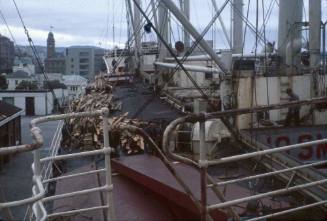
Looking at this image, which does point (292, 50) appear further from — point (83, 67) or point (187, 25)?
point (83, 67)

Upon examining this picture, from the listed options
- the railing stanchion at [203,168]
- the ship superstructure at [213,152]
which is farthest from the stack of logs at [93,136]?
the railing stanchion at [203,168]

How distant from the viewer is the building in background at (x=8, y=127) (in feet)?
81.0

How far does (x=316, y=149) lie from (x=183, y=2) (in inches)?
565

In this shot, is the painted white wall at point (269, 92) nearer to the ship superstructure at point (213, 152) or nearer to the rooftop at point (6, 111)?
the ship superstructure at point (213, 152)

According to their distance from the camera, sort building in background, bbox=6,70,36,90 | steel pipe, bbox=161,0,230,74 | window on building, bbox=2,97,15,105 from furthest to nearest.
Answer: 1. building in background, bbox=6,70,36,90
2. window on building, bbox=2,97,15,105
3. steel pipe, bbox=161,0,230,74

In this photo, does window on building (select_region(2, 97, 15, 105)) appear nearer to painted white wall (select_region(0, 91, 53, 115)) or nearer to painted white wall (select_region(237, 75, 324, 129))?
painted white wall (select_region(0, 91, 53, 115))

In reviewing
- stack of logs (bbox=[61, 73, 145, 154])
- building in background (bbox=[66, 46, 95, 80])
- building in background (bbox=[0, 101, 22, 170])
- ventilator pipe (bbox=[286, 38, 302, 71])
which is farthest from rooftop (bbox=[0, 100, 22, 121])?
building in background (bbox=[66, 46, 95, 80])

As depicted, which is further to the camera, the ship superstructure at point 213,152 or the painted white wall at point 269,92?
the painted white wall at point 269,92

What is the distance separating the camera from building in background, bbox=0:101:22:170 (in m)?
24.7

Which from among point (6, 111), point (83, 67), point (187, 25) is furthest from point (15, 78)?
point (187, 25)

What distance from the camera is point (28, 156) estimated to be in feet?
92.2

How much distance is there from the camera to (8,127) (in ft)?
86.2

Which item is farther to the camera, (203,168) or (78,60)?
(78,60)

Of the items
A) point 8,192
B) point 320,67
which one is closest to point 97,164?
point 320,67
